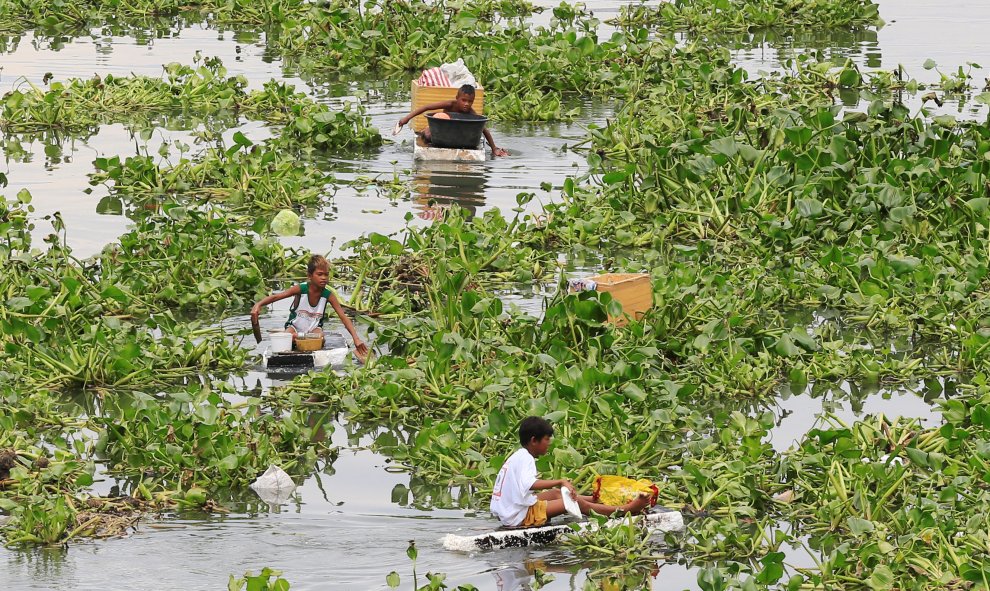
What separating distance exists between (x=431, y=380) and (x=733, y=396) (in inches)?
77.2

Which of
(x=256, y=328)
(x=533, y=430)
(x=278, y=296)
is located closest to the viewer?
(x=533, y=430)

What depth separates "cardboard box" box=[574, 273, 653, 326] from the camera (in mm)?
11211

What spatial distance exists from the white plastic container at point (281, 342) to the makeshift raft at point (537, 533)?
3016 mm

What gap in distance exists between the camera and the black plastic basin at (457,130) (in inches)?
672

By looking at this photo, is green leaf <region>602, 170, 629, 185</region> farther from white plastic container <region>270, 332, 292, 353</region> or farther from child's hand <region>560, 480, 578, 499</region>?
child's hand <region>560, 480, 578, 499</region>

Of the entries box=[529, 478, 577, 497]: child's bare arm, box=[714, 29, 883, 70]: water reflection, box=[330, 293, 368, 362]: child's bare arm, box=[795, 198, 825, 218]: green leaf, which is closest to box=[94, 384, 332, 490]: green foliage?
box=[330, 293, 368, 362]: child's bare arm

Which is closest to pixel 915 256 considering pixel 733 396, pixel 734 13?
pixel 733 396

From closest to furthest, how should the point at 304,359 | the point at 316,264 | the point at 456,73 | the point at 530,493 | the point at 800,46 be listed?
the point at 530,493 < the point at 304,359 < the point at 316,264 < the point at 456,73 < the point at 800,46

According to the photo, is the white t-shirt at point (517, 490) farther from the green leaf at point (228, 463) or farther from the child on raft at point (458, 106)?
the child on raft at point (458, 106)

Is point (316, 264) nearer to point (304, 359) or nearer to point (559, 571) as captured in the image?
point (304, 359)

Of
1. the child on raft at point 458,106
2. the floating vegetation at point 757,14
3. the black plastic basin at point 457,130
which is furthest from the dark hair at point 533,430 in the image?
the floating vegetation at point 757,14

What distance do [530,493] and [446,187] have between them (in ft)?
26.4

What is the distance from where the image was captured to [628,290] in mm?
11328

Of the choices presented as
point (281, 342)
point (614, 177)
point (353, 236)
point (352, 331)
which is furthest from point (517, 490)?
point (614, 177)
